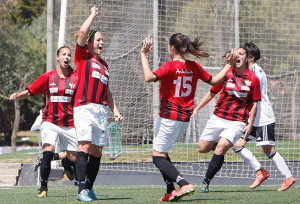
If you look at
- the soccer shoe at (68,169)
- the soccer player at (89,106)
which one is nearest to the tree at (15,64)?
the soccer shoe at (68,169)

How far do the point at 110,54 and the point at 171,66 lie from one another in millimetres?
6296

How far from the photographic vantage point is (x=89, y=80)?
20.2 ft

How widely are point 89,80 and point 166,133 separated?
1050 millimetres

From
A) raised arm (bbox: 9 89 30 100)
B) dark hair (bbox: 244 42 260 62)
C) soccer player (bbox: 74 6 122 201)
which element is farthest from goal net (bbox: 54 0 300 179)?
soccer player (bbox: 74 6 122 201)

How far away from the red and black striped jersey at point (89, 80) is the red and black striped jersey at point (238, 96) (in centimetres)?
184

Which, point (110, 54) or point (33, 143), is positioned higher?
point (110, 54)

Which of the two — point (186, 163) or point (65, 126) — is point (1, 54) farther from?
point (65, 126)

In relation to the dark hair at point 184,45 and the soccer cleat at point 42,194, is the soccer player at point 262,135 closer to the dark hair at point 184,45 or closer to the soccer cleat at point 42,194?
the dark hair at point 184,45

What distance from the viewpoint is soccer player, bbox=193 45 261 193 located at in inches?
284

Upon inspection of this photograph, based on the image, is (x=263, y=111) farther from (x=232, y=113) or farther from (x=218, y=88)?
(x=232, y=113)

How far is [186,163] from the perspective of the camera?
11.9 meters

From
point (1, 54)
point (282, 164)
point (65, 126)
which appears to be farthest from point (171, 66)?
point (1, 54)

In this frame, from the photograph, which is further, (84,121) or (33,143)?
(33,143)

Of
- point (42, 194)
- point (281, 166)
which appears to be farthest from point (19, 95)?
point (281, 166)
